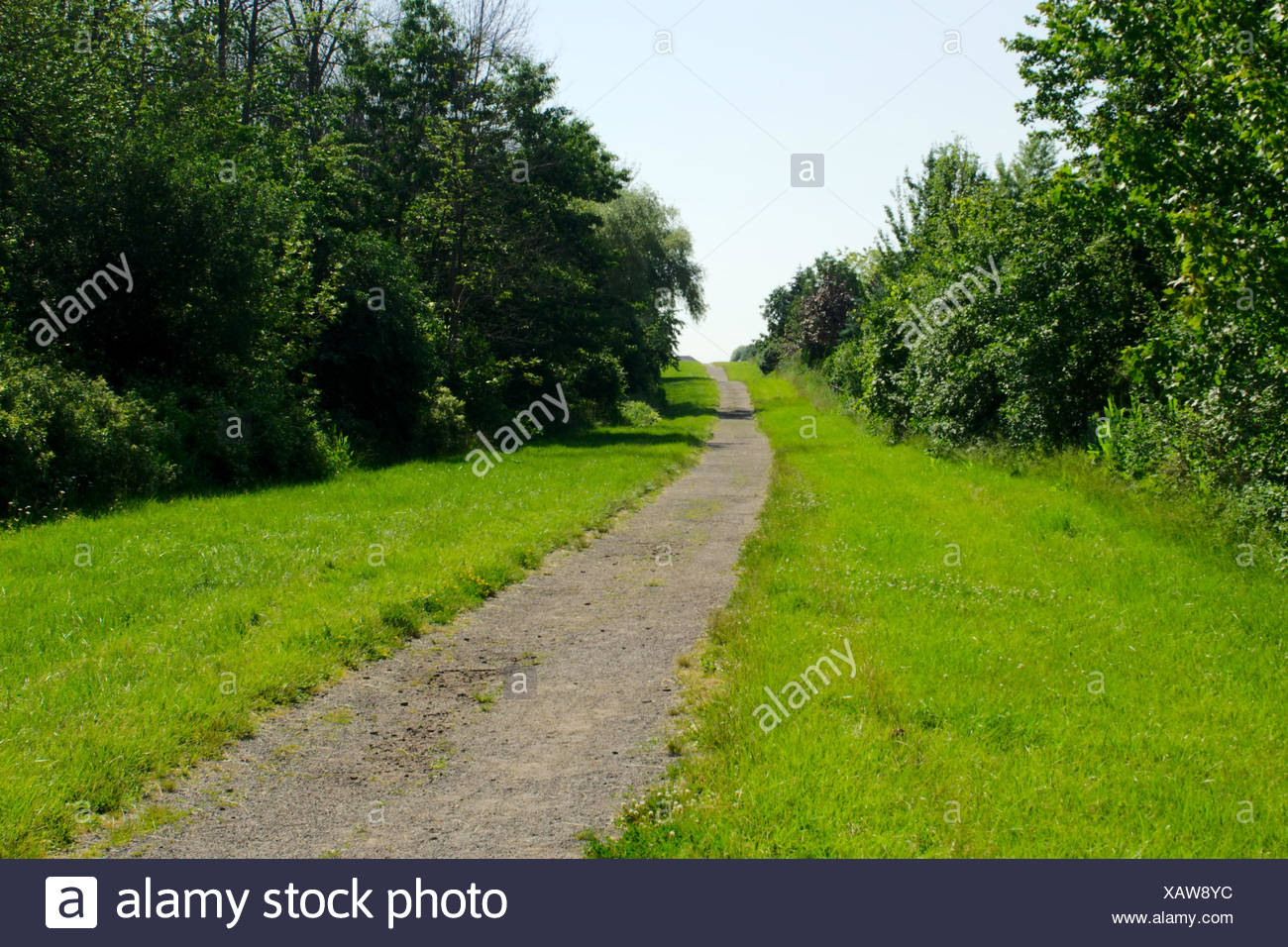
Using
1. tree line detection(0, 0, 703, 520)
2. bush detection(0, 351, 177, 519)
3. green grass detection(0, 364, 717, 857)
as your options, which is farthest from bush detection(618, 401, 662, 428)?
bush detection(0, 351, 177, 519)

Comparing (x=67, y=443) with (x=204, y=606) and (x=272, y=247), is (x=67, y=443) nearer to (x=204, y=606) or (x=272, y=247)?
(x=204, y=606)

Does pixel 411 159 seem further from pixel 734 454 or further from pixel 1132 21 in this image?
pixel 1132 21

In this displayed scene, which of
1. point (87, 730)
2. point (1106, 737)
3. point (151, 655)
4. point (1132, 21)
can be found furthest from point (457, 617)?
point (1132, 21)

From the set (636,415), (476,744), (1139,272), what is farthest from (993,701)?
(636,415)

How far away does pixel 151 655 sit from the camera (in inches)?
267

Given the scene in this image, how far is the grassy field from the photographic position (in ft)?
14.9

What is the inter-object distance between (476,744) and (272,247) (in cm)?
1585

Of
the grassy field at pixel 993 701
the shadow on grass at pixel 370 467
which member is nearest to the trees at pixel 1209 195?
the grassy field at pixel 993 701

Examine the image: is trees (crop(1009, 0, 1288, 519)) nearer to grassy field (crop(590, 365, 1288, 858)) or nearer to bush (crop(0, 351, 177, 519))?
grassy field (crop(590, 365, 1288, 858))

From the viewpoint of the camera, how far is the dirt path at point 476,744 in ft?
15.1

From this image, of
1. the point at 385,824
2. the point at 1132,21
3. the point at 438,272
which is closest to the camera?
the point at 385,824

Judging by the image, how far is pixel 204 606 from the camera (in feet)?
26.5

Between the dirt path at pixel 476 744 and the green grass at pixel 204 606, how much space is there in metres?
0.34
